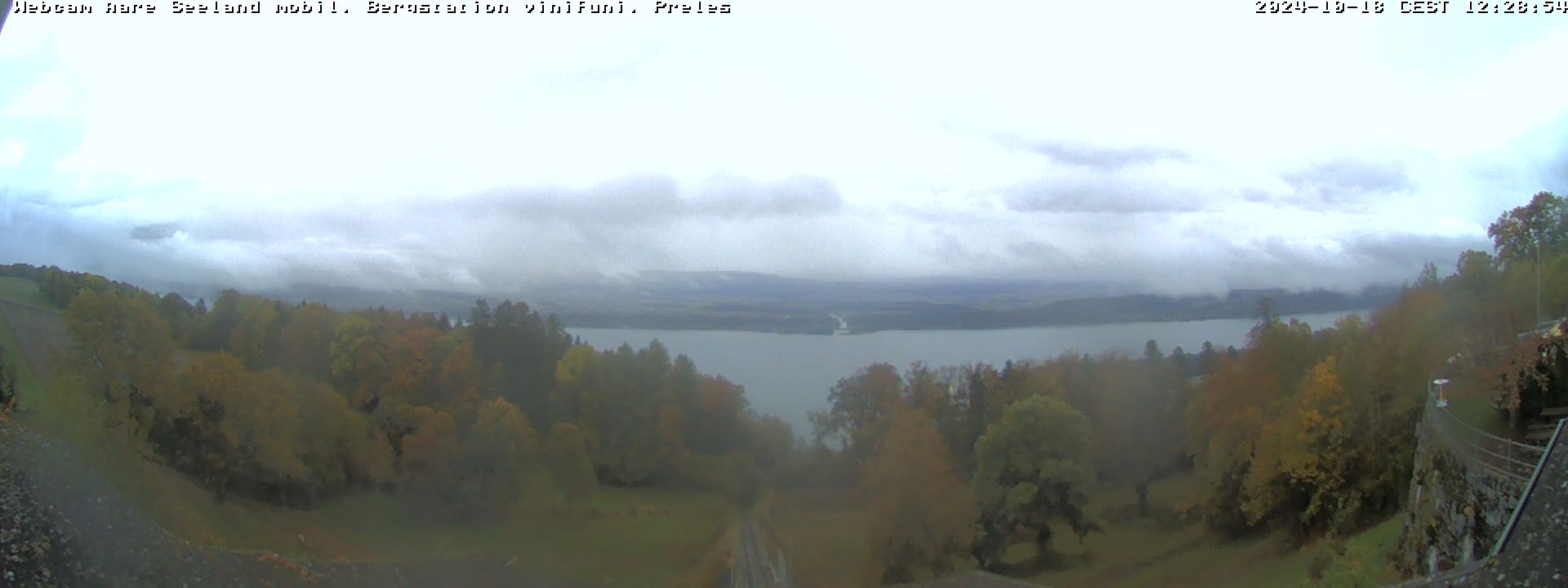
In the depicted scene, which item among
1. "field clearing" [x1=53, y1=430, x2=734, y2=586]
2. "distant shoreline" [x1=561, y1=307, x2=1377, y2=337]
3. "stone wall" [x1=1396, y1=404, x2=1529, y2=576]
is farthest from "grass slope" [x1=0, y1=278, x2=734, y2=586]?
"stone wall" [x1=1396, y1=404, x2=1529, y2=576]

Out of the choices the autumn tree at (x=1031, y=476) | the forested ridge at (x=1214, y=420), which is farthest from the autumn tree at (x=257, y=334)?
the autumn tree at (x=1031, y=476)

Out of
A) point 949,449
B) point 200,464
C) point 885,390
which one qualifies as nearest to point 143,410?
point 200,464

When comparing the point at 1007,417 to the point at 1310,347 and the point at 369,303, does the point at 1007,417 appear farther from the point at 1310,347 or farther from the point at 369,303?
the point at 369,303

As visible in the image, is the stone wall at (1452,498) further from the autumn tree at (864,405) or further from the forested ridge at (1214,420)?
the autumn tree at (864,405)

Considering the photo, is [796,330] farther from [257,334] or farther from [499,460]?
[257,334]

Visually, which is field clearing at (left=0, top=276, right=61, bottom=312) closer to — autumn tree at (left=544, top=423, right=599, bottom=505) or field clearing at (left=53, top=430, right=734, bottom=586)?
field clearing at (left=53, top=430, right=734, bottom=586)

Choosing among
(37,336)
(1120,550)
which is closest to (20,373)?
(37,336)
